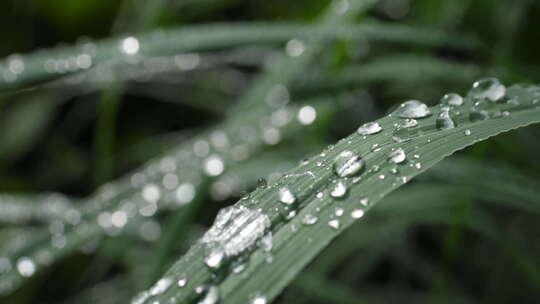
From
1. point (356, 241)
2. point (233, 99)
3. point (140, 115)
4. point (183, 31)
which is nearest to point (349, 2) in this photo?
point (183, 31)

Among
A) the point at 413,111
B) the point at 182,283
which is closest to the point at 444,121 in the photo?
the point at 413,111

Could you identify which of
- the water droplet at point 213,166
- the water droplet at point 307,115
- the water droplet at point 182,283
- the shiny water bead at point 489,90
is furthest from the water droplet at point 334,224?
the water droplet at point 307,115

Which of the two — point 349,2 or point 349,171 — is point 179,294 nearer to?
point 349,171

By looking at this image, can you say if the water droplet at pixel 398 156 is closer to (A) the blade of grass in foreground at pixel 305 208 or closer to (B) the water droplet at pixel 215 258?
(A) the blade of grass in foreground at pixel 305 208

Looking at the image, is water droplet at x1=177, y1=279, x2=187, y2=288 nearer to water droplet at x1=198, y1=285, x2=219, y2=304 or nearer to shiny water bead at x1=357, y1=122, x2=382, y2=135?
water droplet at x1=198, y1=285, x2=219, y2=304

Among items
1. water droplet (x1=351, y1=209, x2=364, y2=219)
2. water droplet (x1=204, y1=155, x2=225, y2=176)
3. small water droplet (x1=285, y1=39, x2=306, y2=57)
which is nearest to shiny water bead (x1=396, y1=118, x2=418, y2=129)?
water droplet (x1=351, y1=209, x2=364, y2=219)
